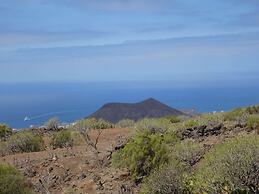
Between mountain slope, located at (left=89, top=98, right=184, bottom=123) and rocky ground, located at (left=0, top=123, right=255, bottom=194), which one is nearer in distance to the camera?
rocky ground, located at (left=0, top=123, right=255, bottom=194)

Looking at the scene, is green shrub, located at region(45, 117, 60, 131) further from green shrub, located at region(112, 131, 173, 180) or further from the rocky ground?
green shrub, located at region(112, 131, 173, 180)

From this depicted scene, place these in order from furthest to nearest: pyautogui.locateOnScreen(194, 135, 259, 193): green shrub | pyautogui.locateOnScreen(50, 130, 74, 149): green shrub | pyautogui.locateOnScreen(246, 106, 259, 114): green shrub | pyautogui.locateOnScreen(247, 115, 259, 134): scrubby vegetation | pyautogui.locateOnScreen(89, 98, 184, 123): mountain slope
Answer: pyautogui.locateOnScreen(89, 98, 184, 123): mountain slope, pyautogui.locateOnScreen(246, 106, 259, 114): green shrub, pyautogui.locateOnScreen(50, 130, 74, 149): green shrub, pyautogui.locateOnScreen(247, 115, 259, 134): scrubby vegetation, pyautogui.locateOnScreen(194, 135, 259, 193): green shrub

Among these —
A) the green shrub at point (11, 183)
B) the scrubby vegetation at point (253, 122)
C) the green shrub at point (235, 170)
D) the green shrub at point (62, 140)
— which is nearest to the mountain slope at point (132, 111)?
the green shrub at point (62, 140)

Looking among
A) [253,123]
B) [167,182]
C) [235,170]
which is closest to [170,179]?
[167,182]

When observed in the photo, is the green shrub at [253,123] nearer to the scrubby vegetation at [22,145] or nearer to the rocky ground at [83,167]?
the rocky ground at [83,167]

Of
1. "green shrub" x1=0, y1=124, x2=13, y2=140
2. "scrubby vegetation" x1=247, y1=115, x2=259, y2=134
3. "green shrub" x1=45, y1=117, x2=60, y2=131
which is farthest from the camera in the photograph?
"green shrub" x1=45, y1=117, x2=60, y2=131

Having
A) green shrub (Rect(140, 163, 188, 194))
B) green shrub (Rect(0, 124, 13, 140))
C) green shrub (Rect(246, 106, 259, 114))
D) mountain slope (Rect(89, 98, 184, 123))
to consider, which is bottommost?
mountain slope (Rect(89, 98, 184, 123))

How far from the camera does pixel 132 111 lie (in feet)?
195

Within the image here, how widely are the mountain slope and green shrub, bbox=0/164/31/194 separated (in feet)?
130

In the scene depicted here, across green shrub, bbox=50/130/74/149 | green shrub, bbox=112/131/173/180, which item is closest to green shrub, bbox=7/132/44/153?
green shrub, bbox=50/130/74/149

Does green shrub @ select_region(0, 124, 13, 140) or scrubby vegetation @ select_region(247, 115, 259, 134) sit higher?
scrubby vegetation @ select_region(247, 115, 259, 134)

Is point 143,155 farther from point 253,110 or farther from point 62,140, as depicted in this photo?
point 253,110

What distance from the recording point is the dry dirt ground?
15859mm

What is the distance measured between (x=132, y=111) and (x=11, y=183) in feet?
145
